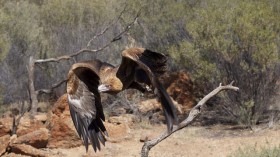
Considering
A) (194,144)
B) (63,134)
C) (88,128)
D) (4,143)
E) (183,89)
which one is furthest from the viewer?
(183,89)

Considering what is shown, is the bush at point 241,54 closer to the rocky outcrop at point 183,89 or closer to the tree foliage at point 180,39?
the tree foliage at point 180,39

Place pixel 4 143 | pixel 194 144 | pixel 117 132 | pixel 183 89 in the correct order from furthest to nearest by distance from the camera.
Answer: pixel 183 89, pixel 117 132, pixel 194 144, pixel 4 143

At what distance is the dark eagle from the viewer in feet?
18.6

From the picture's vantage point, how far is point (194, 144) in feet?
36.4

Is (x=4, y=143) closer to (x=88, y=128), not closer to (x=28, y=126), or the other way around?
(x=28, y=126)

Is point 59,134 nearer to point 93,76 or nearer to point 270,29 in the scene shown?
point 93,76

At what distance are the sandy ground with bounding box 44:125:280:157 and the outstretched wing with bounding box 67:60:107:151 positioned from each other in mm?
3312

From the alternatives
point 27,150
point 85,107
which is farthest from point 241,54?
point 85,107

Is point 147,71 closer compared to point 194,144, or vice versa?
point 147,71

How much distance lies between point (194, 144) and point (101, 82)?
532 centimetres

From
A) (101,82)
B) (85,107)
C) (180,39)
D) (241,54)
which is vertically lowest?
(85,107)

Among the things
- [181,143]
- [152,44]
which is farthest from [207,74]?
[152,44]

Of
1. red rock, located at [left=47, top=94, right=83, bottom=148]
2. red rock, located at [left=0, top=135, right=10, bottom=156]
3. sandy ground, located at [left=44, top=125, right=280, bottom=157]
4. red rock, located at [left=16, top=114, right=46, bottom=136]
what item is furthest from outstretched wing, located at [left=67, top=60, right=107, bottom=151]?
red rock, located at [left=16, top=114, right=46, bottom=136]

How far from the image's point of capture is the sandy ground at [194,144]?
1032 cm
